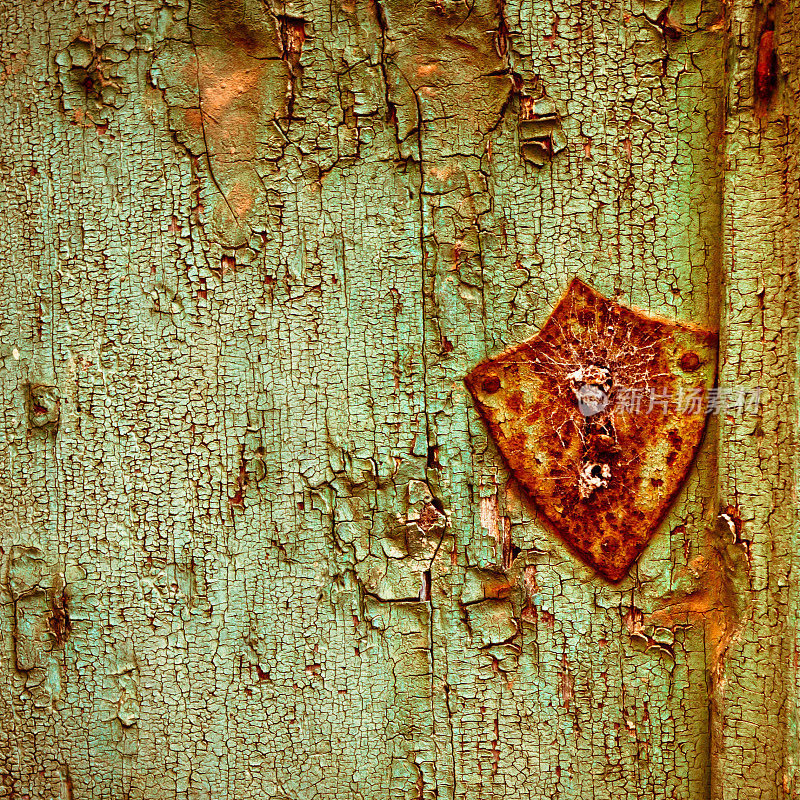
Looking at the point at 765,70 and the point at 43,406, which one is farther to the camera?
the point at 43,406

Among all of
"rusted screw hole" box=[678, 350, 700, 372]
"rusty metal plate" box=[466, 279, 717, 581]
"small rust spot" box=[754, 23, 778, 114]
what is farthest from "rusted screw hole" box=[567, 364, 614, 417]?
"small rust spot" box=[754, 23, 778, 114]

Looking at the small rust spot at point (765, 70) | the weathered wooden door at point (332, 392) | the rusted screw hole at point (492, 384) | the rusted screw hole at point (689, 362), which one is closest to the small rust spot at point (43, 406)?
the weathered wooden door at point (332, 392)

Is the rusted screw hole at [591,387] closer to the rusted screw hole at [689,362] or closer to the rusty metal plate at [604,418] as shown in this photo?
the rusty metal plate at [604,418]

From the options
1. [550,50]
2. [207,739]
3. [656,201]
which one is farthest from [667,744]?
[550,50]

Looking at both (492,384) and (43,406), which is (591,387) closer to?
(492,384)

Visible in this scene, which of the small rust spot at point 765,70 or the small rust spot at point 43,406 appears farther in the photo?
the small rust spot at point 43,406

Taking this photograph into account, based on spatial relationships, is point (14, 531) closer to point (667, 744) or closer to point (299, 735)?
point (299, 735)
